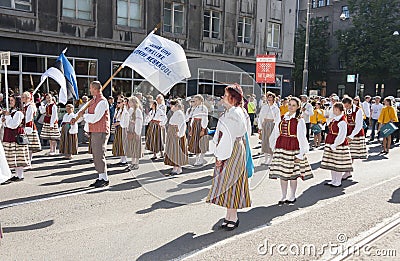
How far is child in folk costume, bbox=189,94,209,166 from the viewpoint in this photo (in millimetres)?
10536

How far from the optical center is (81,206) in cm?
693

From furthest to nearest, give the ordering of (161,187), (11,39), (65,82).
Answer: (11,39), (65,82), (161,187)

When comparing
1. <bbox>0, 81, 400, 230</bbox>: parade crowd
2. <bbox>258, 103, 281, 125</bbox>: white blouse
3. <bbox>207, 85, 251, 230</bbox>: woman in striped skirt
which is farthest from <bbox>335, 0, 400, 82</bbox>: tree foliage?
<bbox>207, 85, 251, 230</bbox>: woman in striped skirt

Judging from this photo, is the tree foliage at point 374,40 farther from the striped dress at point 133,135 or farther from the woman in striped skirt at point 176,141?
the striped dress at point 133,135

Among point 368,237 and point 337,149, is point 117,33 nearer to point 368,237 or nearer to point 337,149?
point 337,149

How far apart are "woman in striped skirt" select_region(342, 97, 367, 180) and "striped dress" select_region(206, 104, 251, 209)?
14.7 feet

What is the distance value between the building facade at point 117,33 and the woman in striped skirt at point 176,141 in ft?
3.54

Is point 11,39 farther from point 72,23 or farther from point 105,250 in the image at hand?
point 105,250

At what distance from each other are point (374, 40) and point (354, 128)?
38205 mm

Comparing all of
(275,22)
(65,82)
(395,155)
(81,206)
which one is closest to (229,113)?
(81,206)

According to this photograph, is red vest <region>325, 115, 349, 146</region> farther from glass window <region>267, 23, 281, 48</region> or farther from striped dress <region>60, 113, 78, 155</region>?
glass window <region>267, 23, 281, 48</region>

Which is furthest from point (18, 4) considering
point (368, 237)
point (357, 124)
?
point (368, 237)

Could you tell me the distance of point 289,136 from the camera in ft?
23.6

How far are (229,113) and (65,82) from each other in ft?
27.3
